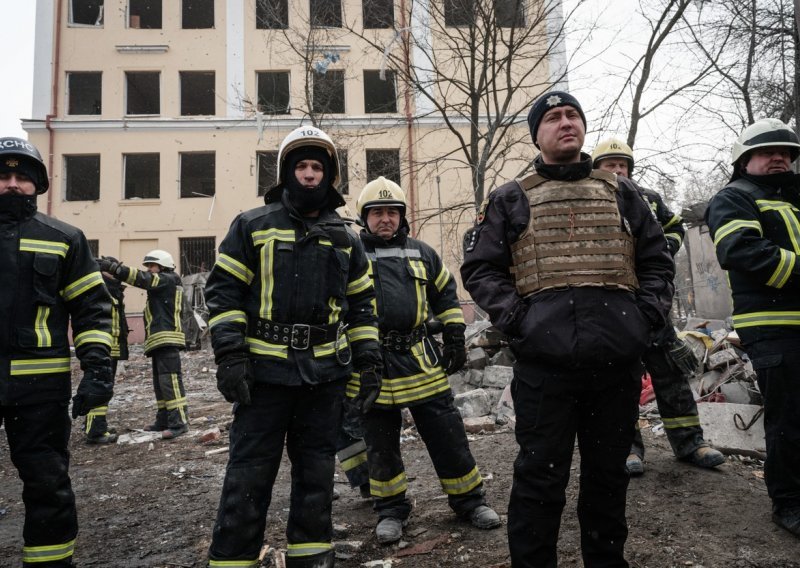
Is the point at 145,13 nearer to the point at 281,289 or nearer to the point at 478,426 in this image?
the point at 478,426

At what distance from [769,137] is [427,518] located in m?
3.15

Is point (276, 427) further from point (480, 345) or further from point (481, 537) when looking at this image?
point (480, 345)

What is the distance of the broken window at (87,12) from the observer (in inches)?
837

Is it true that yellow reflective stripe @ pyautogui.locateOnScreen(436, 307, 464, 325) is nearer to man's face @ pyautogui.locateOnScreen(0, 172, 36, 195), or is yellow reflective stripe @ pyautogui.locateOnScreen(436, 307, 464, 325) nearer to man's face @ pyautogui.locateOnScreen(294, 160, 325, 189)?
man's face @ pyautogui.locateOnScreen(294, 160, 325, 189)

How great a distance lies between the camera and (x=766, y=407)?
3109 mm

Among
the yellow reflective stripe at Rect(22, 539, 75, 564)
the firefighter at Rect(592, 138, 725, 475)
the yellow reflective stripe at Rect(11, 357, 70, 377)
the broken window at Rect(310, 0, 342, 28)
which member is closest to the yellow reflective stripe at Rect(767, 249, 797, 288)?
the firefighter at Rect(592, 138, 725, 475)

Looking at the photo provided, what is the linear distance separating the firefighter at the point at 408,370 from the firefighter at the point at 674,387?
4.65 ft

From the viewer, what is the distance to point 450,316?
3.87 m

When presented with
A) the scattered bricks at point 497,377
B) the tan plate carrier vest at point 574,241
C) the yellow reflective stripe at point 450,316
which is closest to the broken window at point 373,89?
the scattered bricks at point 497,377

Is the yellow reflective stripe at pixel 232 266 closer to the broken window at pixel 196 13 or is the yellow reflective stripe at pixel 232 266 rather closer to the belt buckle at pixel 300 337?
the belt buckle at pixel 300 337

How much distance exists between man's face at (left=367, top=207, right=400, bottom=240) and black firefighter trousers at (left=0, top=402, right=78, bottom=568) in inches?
86.0

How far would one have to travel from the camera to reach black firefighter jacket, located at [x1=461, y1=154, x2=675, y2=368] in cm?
223

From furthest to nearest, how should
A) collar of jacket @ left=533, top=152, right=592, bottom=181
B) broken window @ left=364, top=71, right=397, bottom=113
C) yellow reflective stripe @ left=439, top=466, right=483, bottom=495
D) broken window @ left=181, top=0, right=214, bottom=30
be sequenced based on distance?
broken window @ left=181, top=0, right=214, bottom=30 < broken window @ left=364, top=71, right=397, bottom=113 < yellow reflective stripe @ left=439, top=466, right=483, bottom=495 < collar of jacket @ left=533, top=152, right=592, bottom=181

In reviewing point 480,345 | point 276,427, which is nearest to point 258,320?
point 276,427
